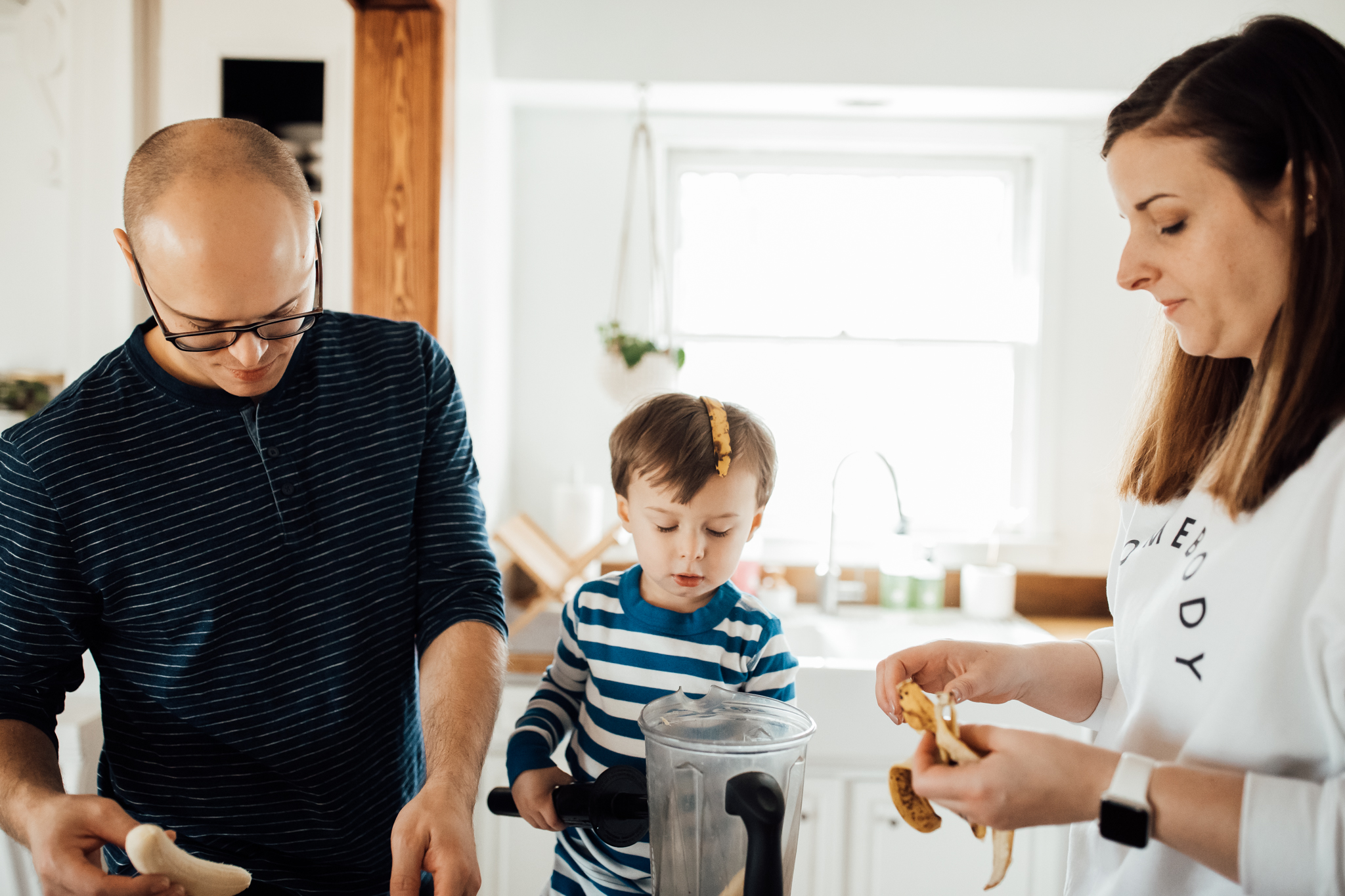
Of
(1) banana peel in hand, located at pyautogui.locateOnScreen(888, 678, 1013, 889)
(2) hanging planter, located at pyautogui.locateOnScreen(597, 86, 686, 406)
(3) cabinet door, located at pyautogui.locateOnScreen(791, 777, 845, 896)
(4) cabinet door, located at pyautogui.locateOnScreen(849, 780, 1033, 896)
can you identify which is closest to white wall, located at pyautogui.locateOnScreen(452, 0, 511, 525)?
(2) hanging planter, located at pyautogui.locateOnScreen(597, 86, 686, 406)

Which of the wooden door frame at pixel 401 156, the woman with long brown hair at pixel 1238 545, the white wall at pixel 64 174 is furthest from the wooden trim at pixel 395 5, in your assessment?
the woman with long brown hair at pixel 1238 545

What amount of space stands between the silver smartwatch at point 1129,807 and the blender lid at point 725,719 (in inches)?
9.1

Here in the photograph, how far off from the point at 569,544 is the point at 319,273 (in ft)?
4.98

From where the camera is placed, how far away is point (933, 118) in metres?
2.59

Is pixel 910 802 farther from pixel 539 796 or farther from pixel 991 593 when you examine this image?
pixel 991 593

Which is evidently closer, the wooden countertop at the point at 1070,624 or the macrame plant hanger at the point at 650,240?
the wooden countertop at the point at 1070,624

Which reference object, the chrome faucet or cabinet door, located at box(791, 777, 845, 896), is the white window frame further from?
cabinet door, located at box(791, 777, 845, 896)

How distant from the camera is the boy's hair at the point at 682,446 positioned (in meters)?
1.05

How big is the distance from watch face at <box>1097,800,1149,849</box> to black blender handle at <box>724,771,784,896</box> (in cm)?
26

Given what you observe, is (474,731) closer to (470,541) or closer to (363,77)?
(470,541)

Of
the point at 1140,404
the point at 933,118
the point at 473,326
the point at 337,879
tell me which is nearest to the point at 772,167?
the point at 933,118

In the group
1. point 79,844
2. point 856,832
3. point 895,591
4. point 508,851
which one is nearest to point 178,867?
point 79,844

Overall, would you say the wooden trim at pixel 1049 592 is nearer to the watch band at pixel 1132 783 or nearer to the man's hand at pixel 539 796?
the man's hand at pixel 539 796

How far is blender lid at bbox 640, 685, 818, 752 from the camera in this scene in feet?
2.38
